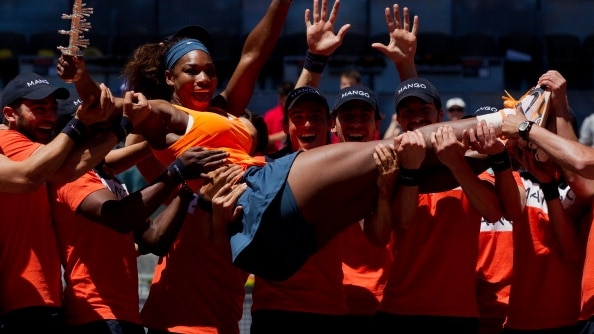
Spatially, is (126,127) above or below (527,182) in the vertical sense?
above

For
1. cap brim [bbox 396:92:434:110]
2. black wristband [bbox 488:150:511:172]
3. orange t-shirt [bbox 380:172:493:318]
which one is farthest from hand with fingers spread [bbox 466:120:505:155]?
cap brim [bbox 396:92:434:110]

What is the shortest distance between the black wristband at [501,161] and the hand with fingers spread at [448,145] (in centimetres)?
21

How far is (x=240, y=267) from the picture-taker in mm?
4711

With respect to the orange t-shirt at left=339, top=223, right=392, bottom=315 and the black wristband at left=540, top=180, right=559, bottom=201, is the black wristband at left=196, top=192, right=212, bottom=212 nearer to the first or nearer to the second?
the orange t-shirt at left=339, top=223, right=392, bottom=315

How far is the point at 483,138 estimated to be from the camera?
15.5 feet

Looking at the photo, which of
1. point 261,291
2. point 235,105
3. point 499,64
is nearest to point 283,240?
point 261,291

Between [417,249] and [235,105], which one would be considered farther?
[235,105]

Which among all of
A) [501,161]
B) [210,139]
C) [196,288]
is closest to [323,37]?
[210,139]

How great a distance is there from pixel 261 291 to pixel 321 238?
19.6 inches

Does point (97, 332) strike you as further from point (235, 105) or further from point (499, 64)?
point (499, 64)

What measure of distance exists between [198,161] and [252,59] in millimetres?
1109

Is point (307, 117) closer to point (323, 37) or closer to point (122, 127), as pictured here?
point (323, 37)

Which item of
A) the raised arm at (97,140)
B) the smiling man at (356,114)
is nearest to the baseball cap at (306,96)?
the smiling man at (356,114)

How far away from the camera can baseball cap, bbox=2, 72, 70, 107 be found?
499cm
